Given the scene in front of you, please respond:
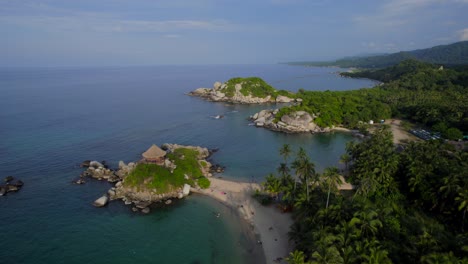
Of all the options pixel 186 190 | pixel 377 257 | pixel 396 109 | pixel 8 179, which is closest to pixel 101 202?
pixel 186 190

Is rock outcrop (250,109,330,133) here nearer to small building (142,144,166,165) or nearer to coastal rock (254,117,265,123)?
coastal rock (254,117,265,123)

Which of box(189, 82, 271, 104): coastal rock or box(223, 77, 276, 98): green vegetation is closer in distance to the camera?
box(189, 82, 271, 104): coastal rock

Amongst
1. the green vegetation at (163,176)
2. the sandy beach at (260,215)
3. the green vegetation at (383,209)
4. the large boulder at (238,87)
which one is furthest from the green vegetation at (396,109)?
the large boulder at (238,87)

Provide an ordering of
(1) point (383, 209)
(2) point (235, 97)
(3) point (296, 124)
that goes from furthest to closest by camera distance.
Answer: (2) point (235, 97)
(3) point (296, 124)
(1) point (383, 209)

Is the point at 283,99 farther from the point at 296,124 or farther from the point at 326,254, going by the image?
the point at 326,254

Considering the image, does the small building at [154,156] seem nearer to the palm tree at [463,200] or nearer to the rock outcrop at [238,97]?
the palm tree at [463,200]

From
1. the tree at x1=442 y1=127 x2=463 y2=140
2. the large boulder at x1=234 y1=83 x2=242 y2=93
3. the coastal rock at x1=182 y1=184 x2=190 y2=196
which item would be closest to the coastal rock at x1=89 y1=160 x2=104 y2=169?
the coastal rock at x1=182 y1=184 x2=190 y2=196

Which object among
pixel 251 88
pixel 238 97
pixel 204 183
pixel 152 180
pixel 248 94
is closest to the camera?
pixel 152 180
